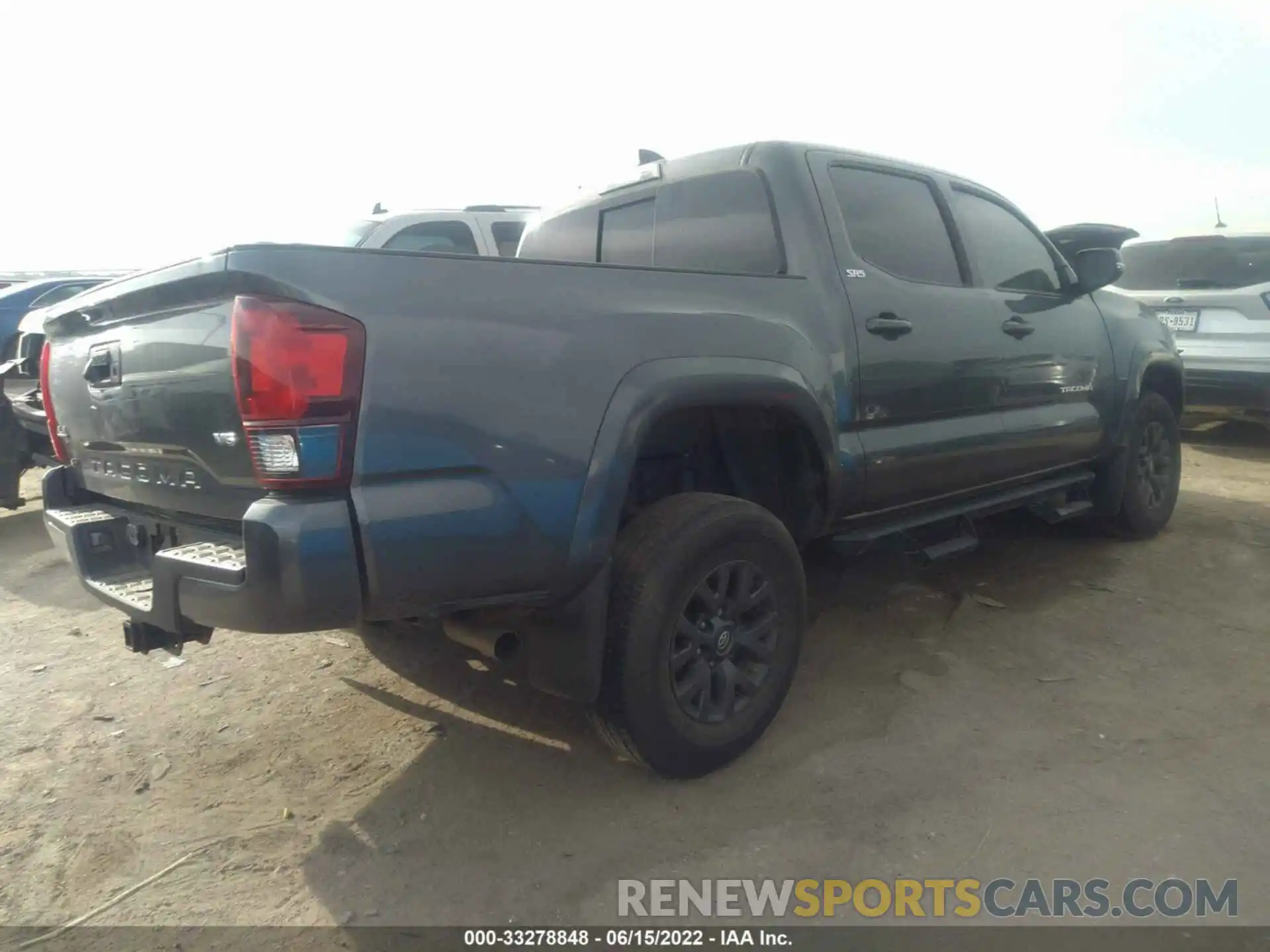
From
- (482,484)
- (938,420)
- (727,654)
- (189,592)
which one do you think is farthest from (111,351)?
(938,420)

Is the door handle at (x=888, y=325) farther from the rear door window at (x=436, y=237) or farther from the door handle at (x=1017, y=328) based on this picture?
the rear door window at (x=436, y=237)

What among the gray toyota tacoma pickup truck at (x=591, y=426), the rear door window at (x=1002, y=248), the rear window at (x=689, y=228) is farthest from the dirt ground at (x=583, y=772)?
the rear window at (x=689, y=228)

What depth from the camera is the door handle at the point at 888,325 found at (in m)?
3.31

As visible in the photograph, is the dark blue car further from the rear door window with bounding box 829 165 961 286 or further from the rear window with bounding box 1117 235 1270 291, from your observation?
the rear window with bounding box 1117 235 1270 291

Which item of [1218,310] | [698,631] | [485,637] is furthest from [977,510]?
[1218,310]

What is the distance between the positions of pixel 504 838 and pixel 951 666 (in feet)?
6.39

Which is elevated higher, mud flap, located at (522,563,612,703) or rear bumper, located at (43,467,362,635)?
rear bumper, located at (43,467,362,635)

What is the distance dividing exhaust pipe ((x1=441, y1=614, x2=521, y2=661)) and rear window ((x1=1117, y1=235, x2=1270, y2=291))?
6734mm

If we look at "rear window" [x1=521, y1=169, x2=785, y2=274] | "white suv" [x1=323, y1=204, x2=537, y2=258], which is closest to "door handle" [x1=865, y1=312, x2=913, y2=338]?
"rear window" [x1=521, y1=169, x2=785, y2=274]

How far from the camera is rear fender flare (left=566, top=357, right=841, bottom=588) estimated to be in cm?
242

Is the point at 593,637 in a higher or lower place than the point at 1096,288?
lower

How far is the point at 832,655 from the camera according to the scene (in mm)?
3762

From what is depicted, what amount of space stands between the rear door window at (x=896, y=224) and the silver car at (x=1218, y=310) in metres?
4.58

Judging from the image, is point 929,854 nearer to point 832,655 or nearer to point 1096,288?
point 832,655
